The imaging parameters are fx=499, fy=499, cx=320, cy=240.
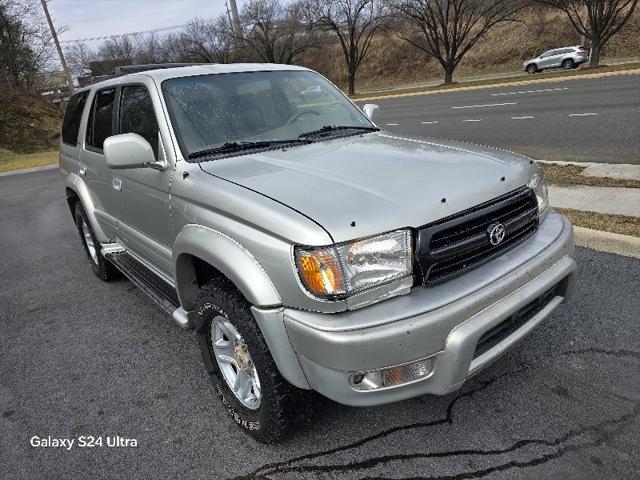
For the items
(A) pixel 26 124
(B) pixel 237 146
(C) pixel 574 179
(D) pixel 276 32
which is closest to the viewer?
(B) pixel 237 146

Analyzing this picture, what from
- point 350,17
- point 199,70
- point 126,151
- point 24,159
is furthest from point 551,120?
point 350,17

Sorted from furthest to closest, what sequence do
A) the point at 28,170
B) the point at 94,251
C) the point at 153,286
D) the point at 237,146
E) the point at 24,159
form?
the point at 24,159, the point at 28,170, the point at 94,251, the point at 153,286, the point at 237,146

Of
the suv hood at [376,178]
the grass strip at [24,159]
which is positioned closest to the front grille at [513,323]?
the suv hood at [376,178]

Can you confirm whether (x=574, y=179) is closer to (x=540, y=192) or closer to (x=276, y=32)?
(x=540, y=192)

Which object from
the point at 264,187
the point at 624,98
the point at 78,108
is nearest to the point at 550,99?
the point at 624,98

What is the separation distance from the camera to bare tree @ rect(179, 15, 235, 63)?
157 ft

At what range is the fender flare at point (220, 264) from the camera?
2.15 meters

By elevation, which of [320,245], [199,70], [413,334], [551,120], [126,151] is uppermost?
[199,70]

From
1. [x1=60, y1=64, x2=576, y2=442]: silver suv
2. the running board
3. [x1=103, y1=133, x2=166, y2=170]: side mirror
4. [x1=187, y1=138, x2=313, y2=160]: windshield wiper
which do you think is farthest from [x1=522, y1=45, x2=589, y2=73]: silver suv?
[x1=103, y1=133, x2=166, y2=170]: side mirror

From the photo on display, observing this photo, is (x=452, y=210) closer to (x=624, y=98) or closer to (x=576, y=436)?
(x=576, y=436)

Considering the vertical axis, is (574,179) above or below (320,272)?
below

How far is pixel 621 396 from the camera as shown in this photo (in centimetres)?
262

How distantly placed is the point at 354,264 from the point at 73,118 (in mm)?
4038

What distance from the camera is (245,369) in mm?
2594
